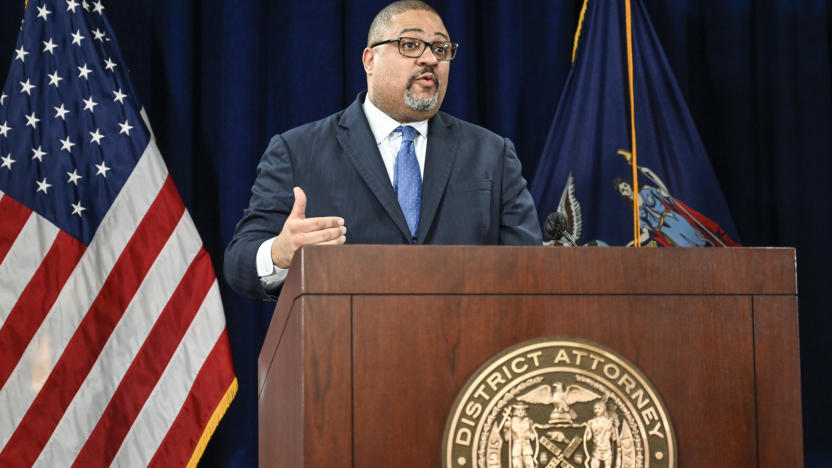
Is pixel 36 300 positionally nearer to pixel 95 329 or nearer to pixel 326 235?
pixel 95 329

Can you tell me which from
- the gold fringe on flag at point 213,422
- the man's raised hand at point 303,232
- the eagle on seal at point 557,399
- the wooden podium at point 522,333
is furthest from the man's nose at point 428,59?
the gold fringe on flag at point 213,422

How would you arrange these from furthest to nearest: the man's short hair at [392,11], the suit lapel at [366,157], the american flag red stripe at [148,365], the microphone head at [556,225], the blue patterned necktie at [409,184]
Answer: the american flag red stripe at [148,365] < the man's short hair at [392,11] < the blue patterned necktie at [409,184] < the suit lapel at [366,157] < the microphone head at [556,225]

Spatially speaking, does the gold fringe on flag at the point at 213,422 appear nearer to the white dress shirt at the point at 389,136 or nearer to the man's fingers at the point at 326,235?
the white dress shirt at the point at 389,136

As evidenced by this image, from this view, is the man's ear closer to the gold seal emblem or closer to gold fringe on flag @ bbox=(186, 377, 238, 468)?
gold fringe on flag @ bbox=(186, 377, 238, 468)

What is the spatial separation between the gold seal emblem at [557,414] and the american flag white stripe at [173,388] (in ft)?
8.04

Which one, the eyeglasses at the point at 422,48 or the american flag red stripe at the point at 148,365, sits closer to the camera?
the eyeglasses at the point at 422,48

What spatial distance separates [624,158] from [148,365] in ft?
6.55

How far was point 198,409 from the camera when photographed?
364 cm

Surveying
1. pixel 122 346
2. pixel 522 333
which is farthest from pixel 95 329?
pixel 522 333

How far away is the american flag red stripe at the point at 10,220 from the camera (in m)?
3.48

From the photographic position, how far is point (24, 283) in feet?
11.3

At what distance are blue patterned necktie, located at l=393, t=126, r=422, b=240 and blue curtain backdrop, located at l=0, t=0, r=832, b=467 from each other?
171cm

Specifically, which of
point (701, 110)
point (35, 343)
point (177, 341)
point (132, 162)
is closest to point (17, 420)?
point (35, 343)

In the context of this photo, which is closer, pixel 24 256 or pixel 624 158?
pixel 24 256
